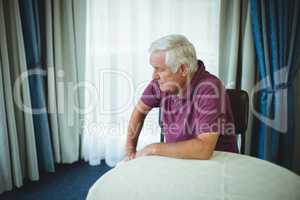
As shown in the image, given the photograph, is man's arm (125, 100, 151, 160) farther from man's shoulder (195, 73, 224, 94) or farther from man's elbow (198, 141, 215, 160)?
man's elbow (198, 141, 215, 160)

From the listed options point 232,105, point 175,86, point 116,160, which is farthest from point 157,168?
point 116,160

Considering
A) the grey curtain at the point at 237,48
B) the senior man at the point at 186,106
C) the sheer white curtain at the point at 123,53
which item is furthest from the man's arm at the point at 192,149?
the sheer white curtain at the point at 123,53

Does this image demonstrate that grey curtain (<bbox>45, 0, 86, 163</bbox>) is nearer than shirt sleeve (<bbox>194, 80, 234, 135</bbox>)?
No

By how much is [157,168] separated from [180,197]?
203mm

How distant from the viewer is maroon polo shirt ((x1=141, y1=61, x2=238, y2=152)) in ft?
4.36

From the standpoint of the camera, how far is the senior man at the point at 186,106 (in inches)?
50.1

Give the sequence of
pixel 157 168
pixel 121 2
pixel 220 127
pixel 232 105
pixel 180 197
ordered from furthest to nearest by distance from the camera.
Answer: pixel 121 2 → pixel 232 105 → pixel 220 127 → pixel 157 168 → pixel 180 197

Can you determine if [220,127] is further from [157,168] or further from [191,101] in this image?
[157,168]

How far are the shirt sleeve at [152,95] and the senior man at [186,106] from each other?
1 cm

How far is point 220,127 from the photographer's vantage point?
136cm

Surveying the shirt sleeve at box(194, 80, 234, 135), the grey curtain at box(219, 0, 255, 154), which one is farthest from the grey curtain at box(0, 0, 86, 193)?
the shirt sleeve at box(194, 80, 234, 135)

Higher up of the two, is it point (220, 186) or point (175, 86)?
point (175, 86)

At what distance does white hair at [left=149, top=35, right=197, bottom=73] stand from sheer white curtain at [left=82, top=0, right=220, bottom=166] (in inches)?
39.8

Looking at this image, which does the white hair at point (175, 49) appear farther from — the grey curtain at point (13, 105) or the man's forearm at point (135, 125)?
the grey curtain at point (13, 105)
